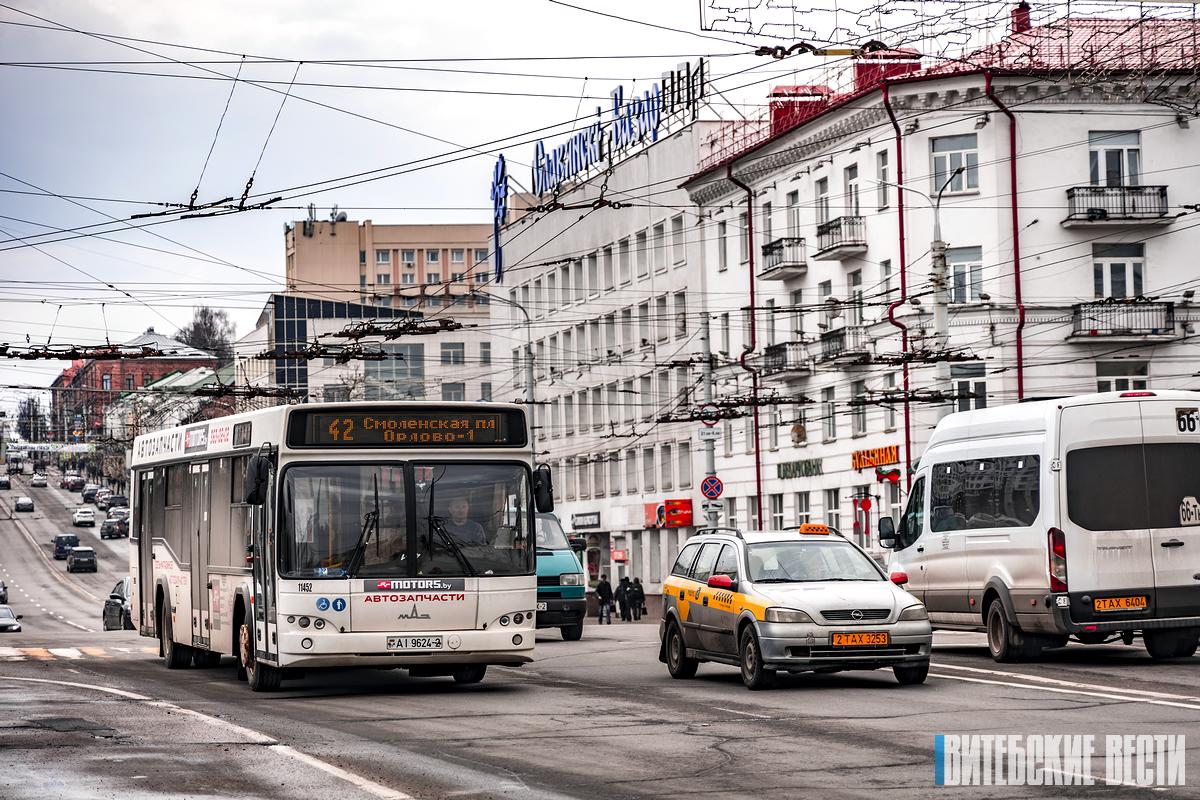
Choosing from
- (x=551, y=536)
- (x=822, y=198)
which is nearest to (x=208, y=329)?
(x=822, y=198)

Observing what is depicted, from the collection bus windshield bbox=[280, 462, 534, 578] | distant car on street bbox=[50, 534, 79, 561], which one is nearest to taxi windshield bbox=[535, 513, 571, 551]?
bus windshield bbox=[280, 462, 534, 578]

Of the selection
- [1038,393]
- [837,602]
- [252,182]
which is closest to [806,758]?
[837,602]

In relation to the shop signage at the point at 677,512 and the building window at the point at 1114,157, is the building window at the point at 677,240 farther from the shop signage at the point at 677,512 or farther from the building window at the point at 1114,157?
the building window at the point at 1114,157

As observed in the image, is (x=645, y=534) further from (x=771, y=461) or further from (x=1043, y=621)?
(x=1043, y=621)

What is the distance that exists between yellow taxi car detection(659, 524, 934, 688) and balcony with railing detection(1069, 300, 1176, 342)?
3280 centimetres

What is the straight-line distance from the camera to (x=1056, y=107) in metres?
52.4

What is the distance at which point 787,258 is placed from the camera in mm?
59750

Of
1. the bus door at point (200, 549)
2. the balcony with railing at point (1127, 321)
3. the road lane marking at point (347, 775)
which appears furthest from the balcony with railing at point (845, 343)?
the road lane marking at point (347, 775)

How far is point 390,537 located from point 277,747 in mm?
5160

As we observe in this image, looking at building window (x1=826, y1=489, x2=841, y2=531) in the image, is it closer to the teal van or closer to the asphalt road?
the teal van

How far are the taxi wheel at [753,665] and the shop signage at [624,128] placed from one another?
4370 cm

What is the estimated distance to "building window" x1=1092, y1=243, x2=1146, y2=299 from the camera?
52438 millimetres

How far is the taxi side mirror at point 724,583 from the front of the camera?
19516 mm

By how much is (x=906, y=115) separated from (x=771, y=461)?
46.7ft
